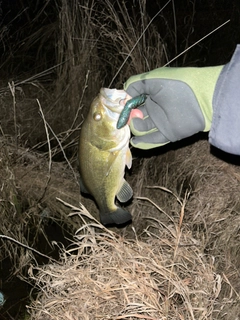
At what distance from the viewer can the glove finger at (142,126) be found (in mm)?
2354

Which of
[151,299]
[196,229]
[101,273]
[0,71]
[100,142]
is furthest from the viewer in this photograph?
[0,71]

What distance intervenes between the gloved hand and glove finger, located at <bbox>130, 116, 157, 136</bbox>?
39 millimetres

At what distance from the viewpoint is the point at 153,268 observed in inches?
96.7

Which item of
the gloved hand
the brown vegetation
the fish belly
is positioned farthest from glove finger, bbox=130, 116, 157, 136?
the brown vegetation

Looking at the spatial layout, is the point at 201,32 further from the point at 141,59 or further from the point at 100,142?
the point at 100,142

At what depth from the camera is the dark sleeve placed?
1897 millimetres

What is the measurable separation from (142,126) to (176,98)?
23cm

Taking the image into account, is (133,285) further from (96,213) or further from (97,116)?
(96,213)

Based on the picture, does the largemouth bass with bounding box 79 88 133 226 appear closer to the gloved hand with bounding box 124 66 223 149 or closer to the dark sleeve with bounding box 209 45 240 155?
the gloved hand with bounding box 124 66 223 149

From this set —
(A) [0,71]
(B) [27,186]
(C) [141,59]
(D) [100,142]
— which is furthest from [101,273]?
(A) [0,71]

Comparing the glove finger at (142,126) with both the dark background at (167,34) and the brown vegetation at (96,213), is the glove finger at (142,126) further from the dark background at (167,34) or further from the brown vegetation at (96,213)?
the dark background at (167,34)

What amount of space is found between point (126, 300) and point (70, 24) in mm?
2666

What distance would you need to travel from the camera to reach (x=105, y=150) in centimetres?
224

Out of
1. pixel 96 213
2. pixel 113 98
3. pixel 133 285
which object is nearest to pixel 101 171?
pixel 113 98
